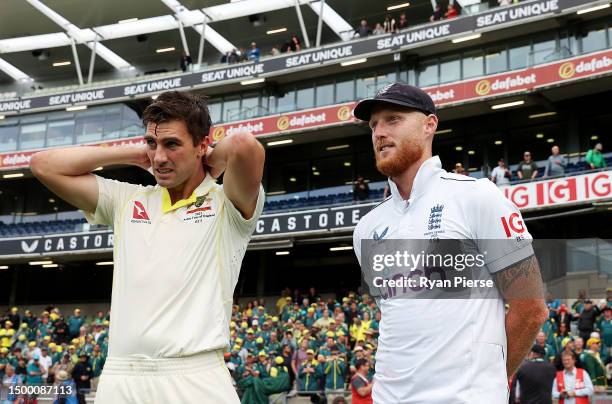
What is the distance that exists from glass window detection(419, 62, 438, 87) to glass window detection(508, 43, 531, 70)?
309cm

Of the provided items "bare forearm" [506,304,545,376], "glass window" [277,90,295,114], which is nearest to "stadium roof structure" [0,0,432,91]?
"glass window" [277,90,295,114]

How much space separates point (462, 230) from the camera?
273 cm

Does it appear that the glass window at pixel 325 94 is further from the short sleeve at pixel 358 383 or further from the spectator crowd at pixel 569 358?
the short sleeve at pixel 358 383

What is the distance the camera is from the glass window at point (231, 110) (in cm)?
3225

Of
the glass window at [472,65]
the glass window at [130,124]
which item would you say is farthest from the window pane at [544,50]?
the glass window at [130,124]

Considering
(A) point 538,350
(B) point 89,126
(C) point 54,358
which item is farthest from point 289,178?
(A) point 538,350

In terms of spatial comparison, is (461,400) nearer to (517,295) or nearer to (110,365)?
(517,295)

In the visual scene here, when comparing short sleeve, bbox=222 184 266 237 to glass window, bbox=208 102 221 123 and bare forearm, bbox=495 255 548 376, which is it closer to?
bare forearm, bbox=495 255 548 376

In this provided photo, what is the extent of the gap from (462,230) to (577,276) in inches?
534

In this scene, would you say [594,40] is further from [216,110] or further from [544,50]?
[216,110]

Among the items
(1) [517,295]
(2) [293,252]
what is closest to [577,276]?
(1) [517,295]

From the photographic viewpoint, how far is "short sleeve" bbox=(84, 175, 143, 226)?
3238mm

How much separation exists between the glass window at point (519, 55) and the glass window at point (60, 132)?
817 inches

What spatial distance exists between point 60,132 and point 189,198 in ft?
113
